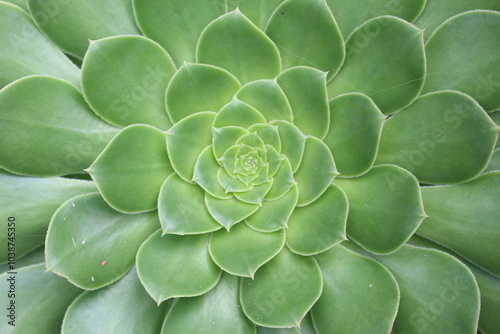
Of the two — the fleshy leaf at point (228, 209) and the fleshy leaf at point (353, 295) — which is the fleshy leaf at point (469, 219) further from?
the fleshy leaf at point (228, 209)

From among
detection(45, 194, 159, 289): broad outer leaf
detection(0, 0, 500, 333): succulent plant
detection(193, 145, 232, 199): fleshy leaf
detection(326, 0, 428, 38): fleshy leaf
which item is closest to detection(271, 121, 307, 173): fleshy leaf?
detection(0, 0, 500, 333): succulent plant

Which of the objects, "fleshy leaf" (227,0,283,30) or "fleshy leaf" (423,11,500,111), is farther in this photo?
"fleshy leaf" (227,0,283,30)

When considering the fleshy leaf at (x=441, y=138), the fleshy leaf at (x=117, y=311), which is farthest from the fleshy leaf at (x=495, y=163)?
the fleshy leaf at (x=117, y=311)

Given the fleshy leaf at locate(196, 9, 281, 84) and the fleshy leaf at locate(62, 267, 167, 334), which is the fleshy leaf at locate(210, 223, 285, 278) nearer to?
the fleshy leaf at locate(62, 267, 167, 334)

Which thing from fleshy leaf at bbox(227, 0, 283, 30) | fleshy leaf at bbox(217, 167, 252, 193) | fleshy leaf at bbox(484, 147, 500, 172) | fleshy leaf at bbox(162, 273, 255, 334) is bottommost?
fleshy leaf at bbox(162, 273, 255, 334)

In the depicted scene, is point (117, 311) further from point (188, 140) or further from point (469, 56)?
point (469, 56)

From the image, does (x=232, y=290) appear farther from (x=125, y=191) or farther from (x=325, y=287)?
(x=125, y=191)
